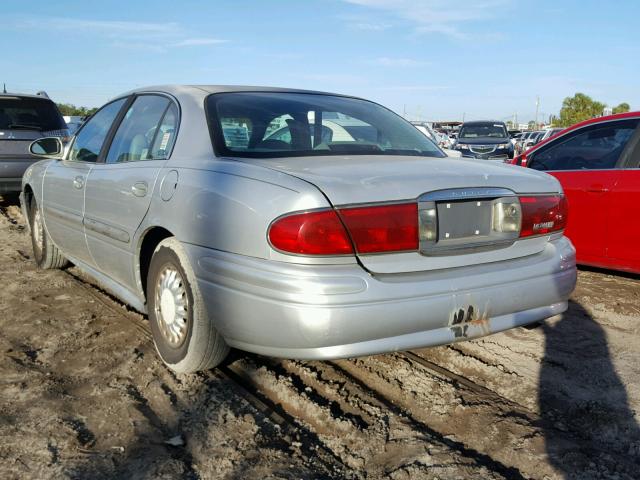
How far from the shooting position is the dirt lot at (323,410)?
243cm

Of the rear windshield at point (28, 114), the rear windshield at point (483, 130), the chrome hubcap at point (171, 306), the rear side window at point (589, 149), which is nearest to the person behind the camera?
the chrome hubcap at point (171, 306)

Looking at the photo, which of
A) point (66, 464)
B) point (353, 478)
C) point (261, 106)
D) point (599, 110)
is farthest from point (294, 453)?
point (599, 110)

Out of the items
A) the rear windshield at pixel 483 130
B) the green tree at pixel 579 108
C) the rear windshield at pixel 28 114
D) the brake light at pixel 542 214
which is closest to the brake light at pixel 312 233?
the brake light at pixel 542 214

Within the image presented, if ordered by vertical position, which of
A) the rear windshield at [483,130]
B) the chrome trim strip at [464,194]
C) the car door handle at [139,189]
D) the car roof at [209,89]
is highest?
the car roof at [209,89]

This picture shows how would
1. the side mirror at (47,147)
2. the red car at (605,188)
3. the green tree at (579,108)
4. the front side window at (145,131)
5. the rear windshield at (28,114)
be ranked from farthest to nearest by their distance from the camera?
the green tree at (579,108) → the rear windshield at (28,114) → the side mirror at (47,147) → the red car at (605,188) → the front side window at (145,131)

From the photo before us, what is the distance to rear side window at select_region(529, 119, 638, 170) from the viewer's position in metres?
5.19

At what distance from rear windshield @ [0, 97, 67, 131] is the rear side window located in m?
7.29

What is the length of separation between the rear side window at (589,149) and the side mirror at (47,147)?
4.31m

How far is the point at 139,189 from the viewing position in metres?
3.39

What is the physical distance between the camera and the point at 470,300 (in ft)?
8.95

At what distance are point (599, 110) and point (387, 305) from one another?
5804cm

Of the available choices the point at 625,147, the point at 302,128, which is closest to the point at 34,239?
the point at 302,128

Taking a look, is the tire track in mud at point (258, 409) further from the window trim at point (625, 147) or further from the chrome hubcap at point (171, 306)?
the window trim at point (625, 147)

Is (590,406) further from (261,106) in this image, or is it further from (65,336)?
(65,336)
